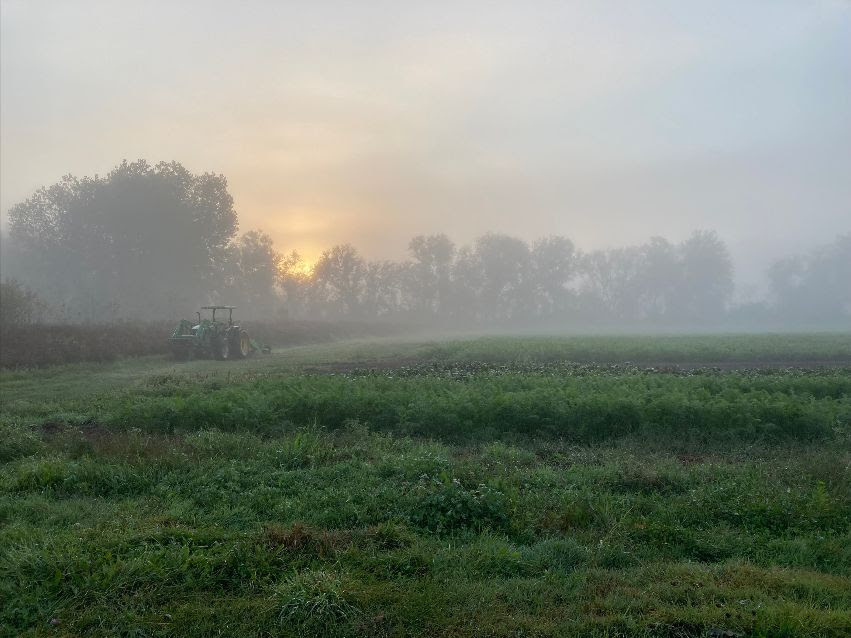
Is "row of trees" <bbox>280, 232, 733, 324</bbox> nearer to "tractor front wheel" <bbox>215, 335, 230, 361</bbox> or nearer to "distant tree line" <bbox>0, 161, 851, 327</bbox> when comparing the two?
"distant tree line" <bbox>0, 161, 851, 327</bbox>

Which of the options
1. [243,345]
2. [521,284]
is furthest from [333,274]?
[243,345]

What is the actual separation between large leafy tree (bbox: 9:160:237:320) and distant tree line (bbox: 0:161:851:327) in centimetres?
11

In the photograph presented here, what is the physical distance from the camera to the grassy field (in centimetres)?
503

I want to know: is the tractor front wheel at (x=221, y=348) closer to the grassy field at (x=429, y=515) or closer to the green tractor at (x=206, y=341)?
the green tractor at (x=206, y=341)

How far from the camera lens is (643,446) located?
35.2 ft

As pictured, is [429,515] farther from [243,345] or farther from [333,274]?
[333,274]

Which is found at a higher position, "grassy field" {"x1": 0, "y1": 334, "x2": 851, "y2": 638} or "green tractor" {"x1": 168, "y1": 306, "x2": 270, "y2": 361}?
"green tractor" {"x1": 168, "y1": 306, "x2": 270, "y2": 361}

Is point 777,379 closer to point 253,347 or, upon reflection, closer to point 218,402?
point 218,402

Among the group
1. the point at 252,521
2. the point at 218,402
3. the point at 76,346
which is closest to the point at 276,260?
the point at 76,346

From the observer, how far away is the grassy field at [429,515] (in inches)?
198

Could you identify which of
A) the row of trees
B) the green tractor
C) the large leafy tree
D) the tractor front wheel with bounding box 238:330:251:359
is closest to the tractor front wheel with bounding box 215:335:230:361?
the green tractor

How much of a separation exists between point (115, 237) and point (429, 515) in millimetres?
57875

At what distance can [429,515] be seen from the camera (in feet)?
23.1

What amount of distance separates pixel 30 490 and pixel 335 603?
532 centimetres
